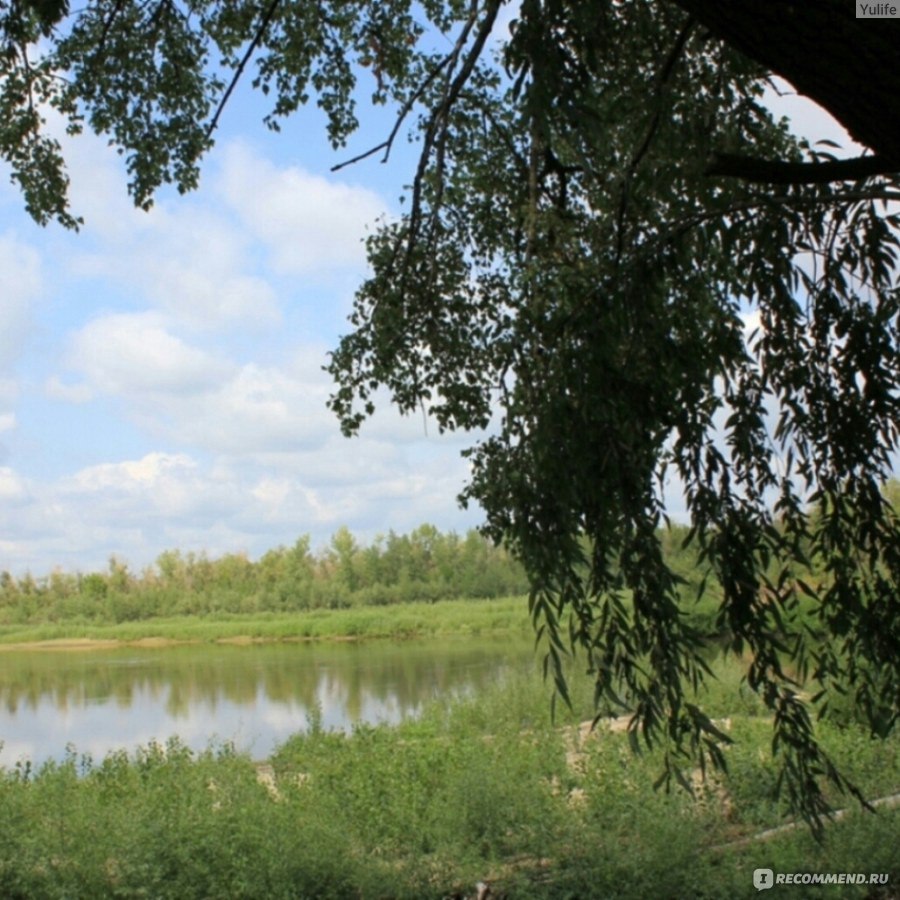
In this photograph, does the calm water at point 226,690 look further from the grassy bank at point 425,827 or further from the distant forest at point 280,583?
the distant forest at point 280,583

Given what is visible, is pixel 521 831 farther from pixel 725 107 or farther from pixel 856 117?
pixel 856 117

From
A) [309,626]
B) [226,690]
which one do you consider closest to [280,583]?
[309,626]

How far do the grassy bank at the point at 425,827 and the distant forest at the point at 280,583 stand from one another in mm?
23688

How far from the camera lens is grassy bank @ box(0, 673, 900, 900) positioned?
4105 mm

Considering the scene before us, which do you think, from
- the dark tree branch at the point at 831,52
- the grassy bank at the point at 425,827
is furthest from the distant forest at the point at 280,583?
the dark tree branch at the point at 831,52

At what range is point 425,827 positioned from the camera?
4684 mm

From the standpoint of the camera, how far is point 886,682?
2.46m

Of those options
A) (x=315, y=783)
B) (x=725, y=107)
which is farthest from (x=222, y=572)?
(x=725, y=107)

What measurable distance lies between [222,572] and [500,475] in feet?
112

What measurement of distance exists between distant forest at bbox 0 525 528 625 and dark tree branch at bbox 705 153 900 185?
1094 inches

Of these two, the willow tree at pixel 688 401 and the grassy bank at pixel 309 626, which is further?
the grassy bank at pixel 309 626

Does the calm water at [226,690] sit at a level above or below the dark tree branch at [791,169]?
below

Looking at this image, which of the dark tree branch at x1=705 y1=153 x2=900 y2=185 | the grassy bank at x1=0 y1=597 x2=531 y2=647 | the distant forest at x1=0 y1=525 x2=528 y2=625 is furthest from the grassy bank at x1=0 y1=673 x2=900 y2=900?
the distant forest at x1=0 y1=525 x2=528 y2=625

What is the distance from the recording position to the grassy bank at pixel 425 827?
162 inches
